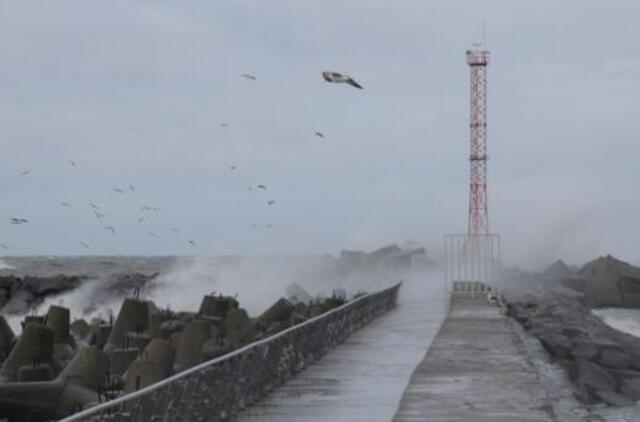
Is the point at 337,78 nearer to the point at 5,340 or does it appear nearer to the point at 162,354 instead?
the point at 162,354

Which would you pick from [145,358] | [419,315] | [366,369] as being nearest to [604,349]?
[419,315]

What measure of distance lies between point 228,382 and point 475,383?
4.02 meters

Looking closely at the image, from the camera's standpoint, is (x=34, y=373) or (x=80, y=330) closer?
(x=34, y=373)

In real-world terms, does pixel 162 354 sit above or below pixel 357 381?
above

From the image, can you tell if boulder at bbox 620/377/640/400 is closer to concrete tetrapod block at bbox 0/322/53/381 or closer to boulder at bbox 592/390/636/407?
boulder at bbox 592/390/636/407

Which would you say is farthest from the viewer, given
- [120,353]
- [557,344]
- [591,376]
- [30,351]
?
[557,344]

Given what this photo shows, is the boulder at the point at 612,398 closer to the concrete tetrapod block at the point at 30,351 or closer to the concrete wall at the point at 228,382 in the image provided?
the concrete wall at the point at 228,382

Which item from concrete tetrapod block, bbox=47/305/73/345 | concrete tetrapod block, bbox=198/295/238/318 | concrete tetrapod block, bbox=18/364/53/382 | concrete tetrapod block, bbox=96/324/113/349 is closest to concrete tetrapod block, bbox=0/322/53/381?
concrete tetrapod block, bbox=18/364/53/382

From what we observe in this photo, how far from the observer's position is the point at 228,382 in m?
11.3

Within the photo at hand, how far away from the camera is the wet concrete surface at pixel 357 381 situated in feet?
38.9

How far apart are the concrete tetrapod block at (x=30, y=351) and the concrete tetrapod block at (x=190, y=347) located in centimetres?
202

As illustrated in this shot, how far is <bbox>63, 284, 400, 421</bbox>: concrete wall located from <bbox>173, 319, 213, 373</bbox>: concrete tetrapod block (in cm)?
182

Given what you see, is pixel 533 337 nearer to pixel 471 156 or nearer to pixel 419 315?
pixel 419 315

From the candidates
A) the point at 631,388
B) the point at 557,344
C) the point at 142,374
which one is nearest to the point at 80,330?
the point at 557,344
